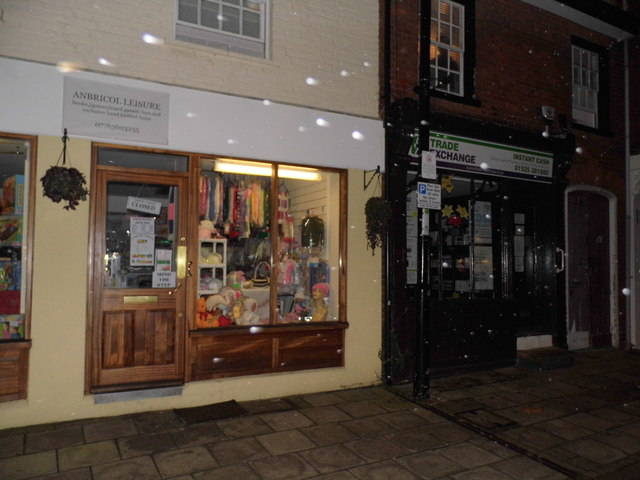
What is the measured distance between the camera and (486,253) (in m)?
8.83

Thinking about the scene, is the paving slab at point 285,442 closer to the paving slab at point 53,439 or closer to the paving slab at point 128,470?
the paving slab at point 128,470

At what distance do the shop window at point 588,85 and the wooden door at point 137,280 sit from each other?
8.07 metres

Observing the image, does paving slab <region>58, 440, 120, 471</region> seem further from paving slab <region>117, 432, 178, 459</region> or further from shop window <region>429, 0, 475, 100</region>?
shop window <region>429, 0, 475, 100</region>

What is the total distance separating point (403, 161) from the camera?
7.59 meters

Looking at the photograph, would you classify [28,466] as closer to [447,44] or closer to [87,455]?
[87,455]

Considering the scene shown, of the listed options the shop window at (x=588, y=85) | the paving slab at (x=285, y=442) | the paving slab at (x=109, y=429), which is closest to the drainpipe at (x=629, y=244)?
the shop window at (x=588, y=85)

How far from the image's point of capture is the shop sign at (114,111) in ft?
18.2

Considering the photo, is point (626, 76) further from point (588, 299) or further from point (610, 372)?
point (610, 372)

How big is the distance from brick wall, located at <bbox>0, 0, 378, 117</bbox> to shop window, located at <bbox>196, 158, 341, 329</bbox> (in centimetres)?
103

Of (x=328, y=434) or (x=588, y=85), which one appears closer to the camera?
(x=328, y=434)

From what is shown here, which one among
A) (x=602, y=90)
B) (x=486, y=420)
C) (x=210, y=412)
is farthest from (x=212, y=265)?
(x=602, y=90)

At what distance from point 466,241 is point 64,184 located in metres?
6.15

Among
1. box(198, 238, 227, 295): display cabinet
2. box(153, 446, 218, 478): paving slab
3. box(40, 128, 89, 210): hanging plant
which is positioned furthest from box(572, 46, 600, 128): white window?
box(153, 446, 218, 478): paving slab

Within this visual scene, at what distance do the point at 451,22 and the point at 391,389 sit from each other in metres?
6.09
